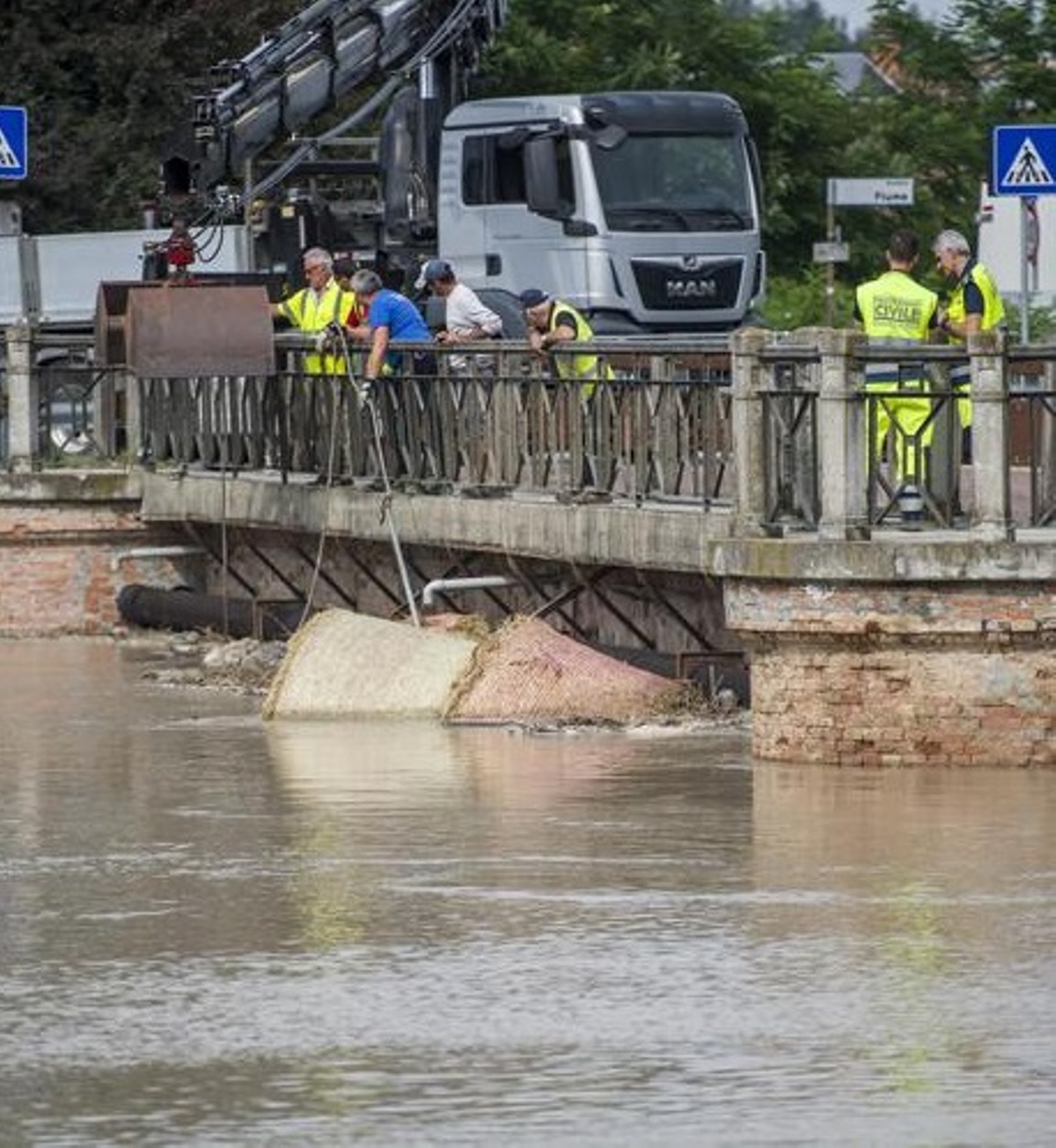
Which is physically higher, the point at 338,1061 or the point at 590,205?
the point at 590,205

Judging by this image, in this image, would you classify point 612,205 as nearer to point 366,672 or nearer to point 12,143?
point 12,143

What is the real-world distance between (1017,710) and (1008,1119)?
6.96 meters

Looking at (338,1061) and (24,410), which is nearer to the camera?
(338,1061)

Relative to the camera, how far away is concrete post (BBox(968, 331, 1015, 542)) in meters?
17.5

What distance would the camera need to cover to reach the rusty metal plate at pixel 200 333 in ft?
81.4

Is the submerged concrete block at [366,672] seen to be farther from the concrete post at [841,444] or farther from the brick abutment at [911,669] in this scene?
the concrete post at [841,444]

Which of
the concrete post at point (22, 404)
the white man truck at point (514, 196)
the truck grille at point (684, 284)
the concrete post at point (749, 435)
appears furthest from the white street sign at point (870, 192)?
the concrete post at point (749, 435)

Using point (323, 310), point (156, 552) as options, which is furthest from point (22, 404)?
point (323, 310)

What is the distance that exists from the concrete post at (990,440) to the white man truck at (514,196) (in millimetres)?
16756

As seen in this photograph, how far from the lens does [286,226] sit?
122 feet

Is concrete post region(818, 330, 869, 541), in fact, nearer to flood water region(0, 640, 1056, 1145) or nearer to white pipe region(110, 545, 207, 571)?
flood water region(0, 640, 1056, 1145)

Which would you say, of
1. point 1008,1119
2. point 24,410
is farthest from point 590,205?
point 1008,1119

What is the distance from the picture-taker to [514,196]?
3519cm

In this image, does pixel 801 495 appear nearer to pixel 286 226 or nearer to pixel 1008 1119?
pixel 1008 1119
